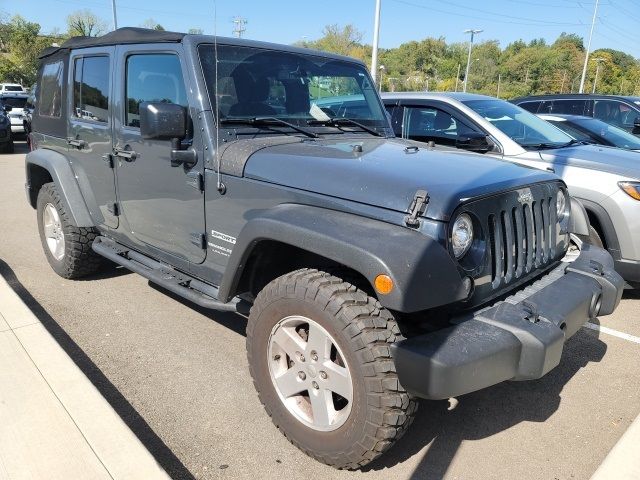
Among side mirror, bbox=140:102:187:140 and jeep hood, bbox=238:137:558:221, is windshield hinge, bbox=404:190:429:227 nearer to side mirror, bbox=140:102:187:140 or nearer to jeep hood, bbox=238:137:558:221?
jeep hood, bbox=238:137:558:221

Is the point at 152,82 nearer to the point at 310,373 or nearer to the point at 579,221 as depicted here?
the point at 310,373

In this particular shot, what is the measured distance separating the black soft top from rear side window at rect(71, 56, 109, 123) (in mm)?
125

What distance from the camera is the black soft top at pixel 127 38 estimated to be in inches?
129

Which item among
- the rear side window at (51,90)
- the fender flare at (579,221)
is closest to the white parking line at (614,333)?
the fender flare at (579,221)

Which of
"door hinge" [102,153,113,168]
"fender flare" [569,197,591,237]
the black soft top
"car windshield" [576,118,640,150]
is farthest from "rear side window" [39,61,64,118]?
"car windshield" [576,118,640,150]

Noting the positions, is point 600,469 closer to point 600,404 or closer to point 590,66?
point 600,404

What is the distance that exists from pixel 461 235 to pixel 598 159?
10.8 feet

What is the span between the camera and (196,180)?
3.10m

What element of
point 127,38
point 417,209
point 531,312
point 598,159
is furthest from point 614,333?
point 127,38

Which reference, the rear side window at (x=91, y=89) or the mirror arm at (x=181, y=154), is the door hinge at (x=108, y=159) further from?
the mirror arm at (x=181, y=154)

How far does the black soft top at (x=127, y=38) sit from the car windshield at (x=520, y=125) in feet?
11.3

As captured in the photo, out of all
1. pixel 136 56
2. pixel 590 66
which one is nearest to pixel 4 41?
pixel 136 56

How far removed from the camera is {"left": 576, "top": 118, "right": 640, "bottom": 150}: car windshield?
662 cm

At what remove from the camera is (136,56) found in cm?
359
